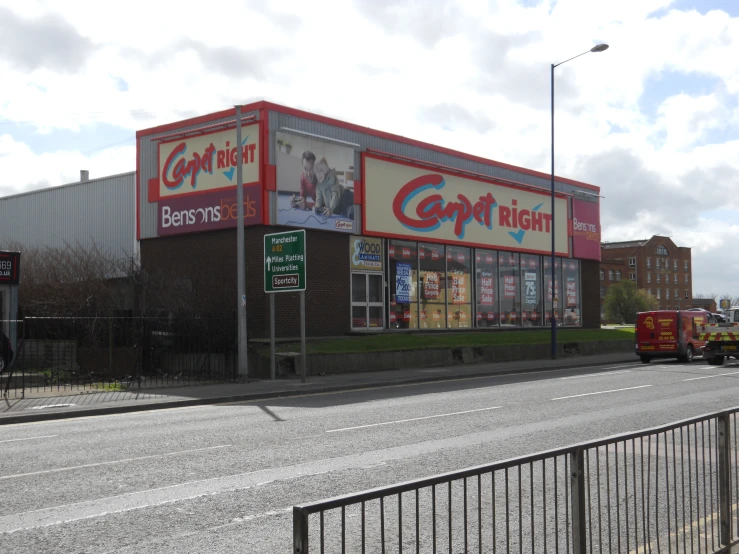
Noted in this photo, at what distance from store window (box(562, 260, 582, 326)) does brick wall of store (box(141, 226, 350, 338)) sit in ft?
59.8

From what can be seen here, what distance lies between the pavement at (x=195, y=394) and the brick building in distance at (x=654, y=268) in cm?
9436

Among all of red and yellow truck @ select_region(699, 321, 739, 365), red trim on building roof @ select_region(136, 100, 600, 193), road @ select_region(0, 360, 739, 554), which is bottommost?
road @ select_region(0, 360, 739, 554)

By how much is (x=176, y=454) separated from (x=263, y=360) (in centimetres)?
1290

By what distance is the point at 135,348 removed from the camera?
75.5ft

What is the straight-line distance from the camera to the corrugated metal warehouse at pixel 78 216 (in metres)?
33.1

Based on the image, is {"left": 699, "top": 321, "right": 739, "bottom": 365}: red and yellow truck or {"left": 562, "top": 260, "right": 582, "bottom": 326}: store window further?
{"left": 562, "top": 260, "right": 582, "bottom": 326}: store window

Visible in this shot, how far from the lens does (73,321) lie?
2344cm

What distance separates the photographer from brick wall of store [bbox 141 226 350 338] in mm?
27266

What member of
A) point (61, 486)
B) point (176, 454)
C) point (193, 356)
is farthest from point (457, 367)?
point (61, 486)

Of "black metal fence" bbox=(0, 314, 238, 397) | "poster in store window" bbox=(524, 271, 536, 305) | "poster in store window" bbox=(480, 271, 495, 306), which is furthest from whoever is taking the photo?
"poster in store window" bbox=(524, 271, 536, 305)

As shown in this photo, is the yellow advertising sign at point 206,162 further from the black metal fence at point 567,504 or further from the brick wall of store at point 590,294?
the brick wall of store at point 590,294

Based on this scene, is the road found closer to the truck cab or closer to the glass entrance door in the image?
the glass entrance door

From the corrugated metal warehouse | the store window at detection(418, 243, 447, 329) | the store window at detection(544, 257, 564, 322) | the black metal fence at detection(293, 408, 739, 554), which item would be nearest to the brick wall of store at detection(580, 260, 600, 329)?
the store window at detection(544, 257, 564, 322)

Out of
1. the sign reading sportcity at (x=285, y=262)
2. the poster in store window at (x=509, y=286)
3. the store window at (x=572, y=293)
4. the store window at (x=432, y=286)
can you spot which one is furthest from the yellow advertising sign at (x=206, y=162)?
the store window at (x=572, y=293)
